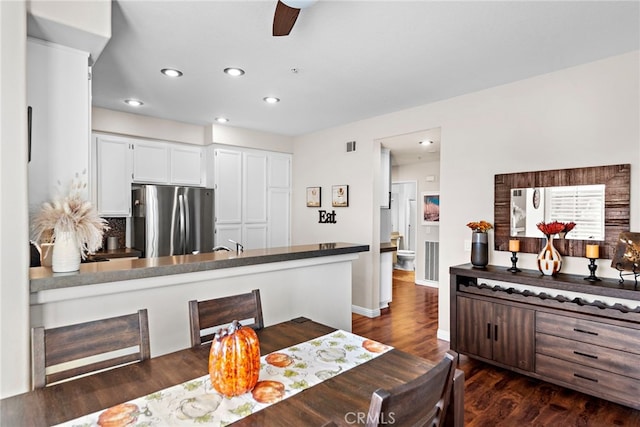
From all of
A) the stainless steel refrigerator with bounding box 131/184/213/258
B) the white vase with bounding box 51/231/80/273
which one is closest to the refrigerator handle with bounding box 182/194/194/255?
the stainless steel refrigerator with bounding box 131/184/213/258

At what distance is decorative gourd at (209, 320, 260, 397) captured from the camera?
1.15 metres

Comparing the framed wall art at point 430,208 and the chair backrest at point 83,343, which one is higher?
the framed wall art at point 430,208

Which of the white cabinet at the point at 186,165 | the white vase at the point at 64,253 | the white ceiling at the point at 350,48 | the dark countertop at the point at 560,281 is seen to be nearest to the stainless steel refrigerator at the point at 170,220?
the white cabinet at the point at 186,165

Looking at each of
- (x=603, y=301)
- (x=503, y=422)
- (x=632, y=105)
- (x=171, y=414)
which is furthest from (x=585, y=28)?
(x=171, y=414)

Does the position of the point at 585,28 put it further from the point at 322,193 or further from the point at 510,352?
the point at 322,193

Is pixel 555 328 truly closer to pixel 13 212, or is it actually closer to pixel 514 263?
pixel 514 263

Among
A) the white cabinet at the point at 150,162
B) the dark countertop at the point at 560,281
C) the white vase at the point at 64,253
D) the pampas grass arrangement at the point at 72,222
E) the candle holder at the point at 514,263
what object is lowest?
the dark countertop at the point at 560,281

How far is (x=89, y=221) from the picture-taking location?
1.78 metres

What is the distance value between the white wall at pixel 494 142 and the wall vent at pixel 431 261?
2210mm

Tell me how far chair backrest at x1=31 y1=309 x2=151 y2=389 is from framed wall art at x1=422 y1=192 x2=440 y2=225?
5803 mm

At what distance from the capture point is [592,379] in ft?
8.29

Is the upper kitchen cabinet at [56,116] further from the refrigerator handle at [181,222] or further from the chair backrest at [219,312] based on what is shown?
the refrigerator handle at [181,222]

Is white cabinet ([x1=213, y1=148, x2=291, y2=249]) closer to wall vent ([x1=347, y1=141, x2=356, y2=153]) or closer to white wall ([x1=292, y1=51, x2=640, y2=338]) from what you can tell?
white wall ([x1=292, y1=51, x2=640, y2=338])

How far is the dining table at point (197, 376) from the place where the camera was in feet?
3.46
